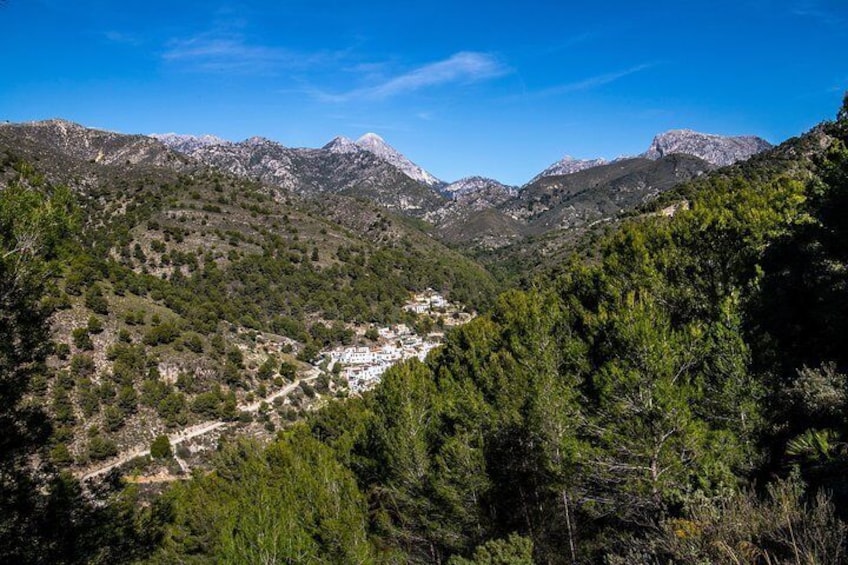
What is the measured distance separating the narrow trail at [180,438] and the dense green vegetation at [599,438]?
11.8m

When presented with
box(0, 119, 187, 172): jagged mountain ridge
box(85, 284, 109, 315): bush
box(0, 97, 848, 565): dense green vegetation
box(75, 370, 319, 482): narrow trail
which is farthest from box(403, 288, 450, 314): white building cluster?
box(0, 119, 187, 172): jagged mountain ridge

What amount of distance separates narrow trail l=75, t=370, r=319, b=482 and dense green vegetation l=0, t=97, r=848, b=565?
11768 mm

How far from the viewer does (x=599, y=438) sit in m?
11.9

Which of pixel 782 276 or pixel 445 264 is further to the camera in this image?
pixel 445 264

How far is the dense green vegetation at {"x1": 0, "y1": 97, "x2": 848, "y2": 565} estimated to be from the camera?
8.03 meters

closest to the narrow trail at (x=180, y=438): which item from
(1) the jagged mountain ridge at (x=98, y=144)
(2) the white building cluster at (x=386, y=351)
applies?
(2) the white building cluster at (x=386, y=351)

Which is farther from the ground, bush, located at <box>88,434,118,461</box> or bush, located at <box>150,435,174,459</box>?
bush, located at <box>88,434,118,461</box>

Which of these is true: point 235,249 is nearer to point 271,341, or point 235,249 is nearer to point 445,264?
point 271,341

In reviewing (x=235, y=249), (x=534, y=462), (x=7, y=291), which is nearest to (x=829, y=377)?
(x=534, y=462)

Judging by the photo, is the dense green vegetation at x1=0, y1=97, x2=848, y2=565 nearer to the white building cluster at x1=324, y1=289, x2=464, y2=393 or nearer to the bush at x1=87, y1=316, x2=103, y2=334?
the bush at x1=87, y1=316, x2=103, y2=334

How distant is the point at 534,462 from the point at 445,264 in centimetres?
10033

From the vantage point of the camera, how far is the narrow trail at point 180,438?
33.1m

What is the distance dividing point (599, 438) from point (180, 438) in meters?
38.0

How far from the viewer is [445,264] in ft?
377
